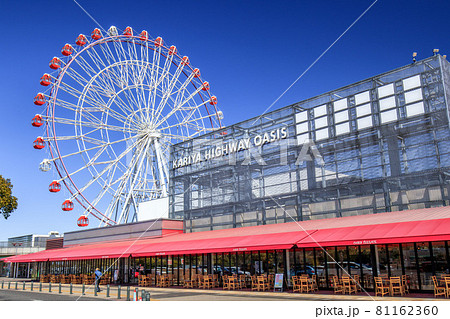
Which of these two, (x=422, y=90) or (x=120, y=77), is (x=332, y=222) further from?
(x=120, y=77)

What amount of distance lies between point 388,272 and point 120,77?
2681 centimetres

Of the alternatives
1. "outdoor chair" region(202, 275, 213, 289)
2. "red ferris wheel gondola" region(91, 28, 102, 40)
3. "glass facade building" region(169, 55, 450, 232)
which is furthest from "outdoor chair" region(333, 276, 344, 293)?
"red ferris wheel gondola" region(91, 28, 102, 40)

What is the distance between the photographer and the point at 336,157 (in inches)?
926

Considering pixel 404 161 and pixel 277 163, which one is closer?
pixel 404 161

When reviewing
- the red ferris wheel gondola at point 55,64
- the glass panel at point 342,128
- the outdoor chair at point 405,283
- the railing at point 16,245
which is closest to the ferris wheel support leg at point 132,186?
the red ferris wheel gondola at point 55,64

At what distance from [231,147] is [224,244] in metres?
8.22

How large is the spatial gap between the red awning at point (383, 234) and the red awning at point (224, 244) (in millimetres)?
1082

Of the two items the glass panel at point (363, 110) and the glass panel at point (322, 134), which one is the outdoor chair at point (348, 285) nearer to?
the glass panel at point (322, 134)

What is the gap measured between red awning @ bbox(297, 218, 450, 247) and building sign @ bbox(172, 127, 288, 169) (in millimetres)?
7939

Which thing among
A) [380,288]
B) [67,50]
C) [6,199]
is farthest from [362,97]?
[6,199]

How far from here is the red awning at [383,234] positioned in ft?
51.2

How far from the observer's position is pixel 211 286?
82.6 feet
